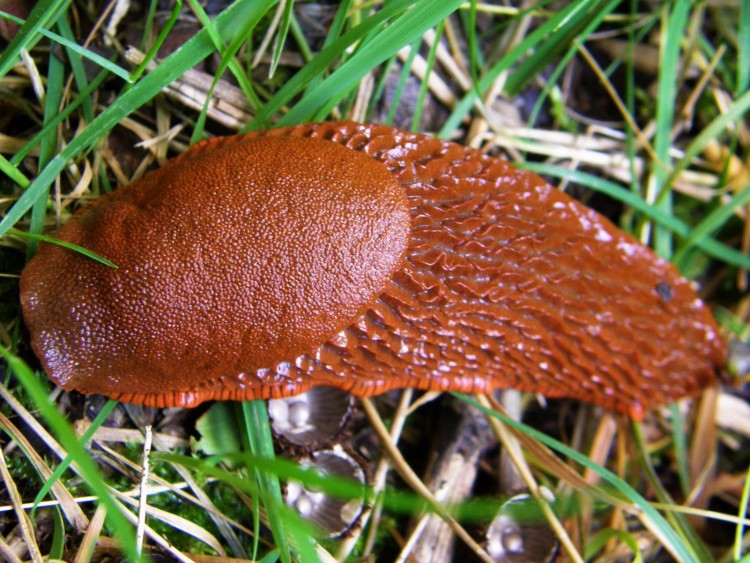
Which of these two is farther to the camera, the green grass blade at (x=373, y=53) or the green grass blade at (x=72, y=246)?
the green grass blade at (x=373, y=53)

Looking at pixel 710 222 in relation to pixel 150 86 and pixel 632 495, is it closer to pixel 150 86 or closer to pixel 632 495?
pixel 632 495

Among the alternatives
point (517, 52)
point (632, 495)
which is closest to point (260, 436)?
point (632, 495)

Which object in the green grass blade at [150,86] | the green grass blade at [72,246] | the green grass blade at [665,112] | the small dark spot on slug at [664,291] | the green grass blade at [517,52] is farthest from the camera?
the green grass blade at [665,112]

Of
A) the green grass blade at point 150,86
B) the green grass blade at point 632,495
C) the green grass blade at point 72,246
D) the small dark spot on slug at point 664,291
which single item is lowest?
the green grass blade at point 632,495

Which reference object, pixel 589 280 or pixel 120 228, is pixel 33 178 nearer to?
pixel 120 228

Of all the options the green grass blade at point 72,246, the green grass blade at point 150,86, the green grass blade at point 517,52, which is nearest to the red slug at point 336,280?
the green grass blade at point 72,246

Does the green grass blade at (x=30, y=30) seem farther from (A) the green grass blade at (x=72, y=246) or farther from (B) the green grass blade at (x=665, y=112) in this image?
(B) the green grass blade at (x=665, y=112)
